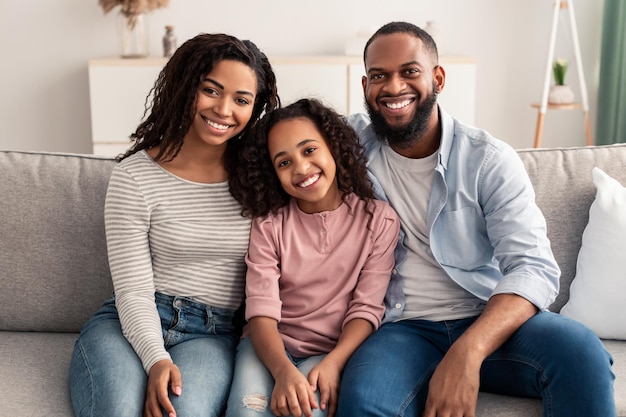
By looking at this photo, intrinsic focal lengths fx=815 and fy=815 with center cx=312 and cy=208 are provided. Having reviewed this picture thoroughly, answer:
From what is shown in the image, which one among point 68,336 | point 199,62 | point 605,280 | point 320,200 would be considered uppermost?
point 199,62

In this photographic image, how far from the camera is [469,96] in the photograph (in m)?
4.20

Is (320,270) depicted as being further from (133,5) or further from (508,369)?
(133,5)

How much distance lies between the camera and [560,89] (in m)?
4.23

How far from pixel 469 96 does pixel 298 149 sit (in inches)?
101

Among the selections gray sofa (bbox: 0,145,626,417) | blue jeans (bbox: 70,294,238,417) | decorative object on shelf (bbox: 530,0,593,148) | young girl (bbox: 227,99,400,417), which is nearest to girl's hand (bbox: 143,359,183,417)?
blue jeans (bbox: 70,294,238,417)

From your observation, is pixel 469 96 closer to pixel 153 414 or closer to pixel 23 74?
pixel 23 74

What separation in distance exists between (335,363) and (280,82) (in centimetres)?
266

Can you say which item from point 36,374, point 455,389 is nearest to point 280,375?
point 455,389

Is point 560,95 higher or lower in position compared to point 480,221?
higher

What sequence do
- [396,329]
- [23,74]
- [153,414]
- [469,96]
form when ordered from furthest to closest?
1. [23,74]
2. [469,96]
3. [396,329]
4. [153,414]

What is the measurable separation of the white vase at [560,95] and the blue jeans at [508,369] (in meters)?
2.76

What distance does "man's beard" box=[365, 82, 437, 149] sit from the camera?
1896 mm

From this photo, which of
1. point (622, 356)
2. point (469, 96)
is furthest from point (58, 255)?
point (469, 96)

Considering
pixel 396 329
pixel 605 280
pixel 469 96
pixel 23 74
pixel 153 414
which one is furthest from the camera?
pixel 23 74
